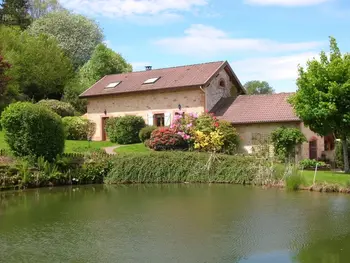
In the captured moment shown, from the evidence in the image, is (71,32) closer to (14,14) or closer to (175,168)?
(14,14)

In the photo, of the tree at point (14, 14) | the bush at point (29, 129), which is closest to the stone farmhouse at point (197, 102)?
the bush at point (29, 129)

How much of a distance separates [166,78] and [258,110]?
722 cm

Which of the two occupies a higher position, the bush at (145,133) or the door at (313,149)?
the bush at (145,133)

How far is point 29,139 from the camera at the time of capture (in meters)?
20.2

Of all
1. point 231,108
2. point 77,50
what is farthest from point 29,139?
point 77,50

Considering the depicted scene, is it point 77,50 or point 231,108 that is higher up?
point 77,50

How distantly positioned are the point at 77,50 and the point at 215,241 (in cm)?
4075

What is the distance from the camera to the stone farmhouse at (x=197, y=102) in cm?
2533

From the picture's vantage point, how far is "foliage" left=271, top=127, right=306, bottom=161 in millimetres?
23312

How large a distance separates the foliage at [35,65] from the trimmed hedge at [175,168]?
744 inches

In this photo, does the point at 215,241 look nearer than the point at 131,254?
No

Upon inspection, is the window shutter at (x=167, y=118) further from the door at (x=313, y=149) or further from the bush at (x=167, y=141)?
the door at (x=313, y=149)

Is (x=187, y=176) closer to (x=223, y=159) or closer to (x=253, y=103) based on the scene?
(x=223, y=159)

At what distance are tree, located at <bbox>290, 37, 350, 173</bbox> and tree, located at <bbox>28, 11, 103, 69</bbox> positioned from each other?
104ft
